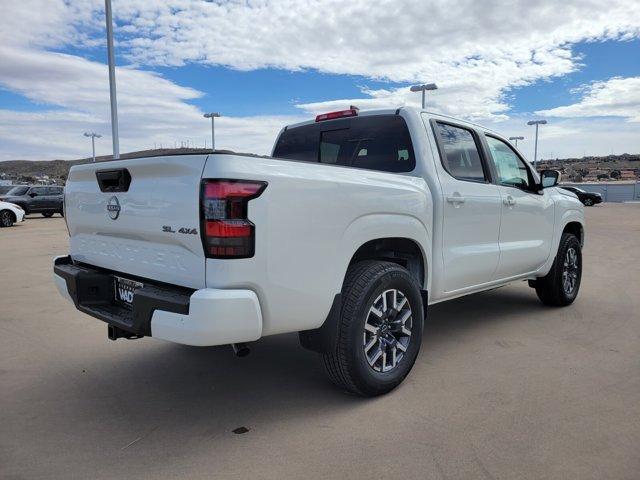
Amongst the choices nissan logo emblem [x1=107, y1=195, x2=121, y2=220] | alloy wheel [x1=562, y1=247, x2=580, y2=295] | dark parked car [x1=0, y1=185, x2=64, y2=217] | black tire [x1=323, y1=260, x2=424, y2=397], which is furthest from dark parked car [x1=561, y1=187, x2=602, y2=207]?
nissan logo emblem [x1=107, y1=195, x2=121, y2=220]

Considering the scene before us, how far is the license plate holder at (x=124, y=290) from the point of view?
3.16 metres

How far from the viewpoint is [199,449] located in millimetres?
2840

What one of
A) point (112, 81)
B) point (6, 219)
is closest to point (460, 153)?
point (112, 81)

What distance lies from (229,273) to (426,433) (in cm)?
147

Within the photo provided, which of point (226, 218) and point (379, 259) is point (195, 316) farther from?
point (379, 259)

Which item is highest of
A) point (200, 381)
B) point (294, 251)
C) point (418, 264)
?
point (294, 251)

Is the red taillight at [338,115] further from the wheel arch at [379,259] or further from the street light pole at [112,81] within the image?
the street light pole at [112,81]

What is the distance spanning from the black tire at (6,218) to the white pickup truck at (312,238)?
712 inches

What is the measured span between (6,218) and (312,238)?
20.1 meters

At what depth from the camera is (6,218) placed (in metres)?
19.3

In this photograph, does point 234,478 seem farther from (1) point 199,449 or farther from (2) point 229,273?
(2) point 229,273

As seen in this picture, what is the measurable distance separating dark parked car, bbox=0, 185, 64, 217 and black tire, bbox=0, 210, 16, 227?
5103 mm

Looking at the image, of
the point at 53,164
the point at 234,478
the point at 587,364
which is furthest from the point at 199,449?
the point at 53,164

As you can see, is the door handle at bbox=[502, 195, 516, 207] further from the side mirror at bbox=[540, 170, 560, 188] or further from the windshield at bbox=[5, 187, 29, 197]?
the windshield at bbox=[5, 187, 29, 197]
